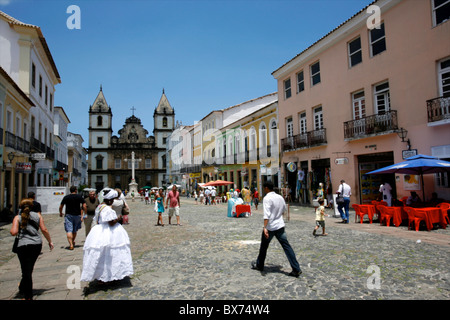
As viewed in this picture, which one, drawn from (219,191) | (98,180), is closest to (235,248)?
(219,191)

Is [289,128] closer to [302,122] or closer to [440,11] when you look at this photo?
[302,122]

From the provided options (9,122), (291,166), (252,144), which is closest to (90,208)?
(9,122)

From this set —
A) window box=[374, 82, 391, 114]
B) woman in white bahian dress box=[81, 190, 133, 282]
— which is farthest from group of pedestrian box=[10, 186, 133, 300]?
window box=[374, 82, 391, 114]

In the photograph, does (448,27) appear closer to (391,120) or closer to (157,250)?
(391,120)

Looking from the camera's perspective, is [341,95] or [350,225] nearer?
[350,225]

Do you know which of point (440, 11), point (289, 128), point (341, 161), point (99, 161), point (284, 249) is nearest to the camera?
point (284, 249)

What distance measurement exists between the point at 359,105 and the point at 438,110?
4.72 meters

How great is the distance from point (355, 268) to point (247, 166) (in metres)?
24.4

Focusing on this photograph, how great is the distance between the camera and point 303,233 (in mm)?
10016

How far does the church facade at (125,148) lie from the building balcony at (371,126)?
61626mm

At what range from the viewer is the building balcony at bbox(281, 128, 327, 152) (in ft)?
63.8

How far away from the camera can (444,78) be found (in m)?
12.5

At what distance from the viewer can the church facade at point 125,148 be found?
74.1 m

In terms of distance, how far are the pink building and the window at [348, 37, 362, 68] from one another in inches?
2.0
